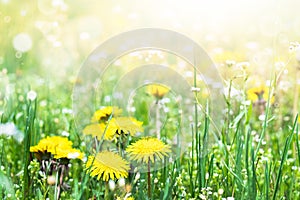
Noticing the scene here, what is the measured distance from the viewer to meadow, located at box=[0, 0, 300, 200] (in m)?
1.38

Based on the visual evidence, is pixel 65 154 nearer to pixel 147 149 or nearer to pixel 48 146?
pixel 48 146

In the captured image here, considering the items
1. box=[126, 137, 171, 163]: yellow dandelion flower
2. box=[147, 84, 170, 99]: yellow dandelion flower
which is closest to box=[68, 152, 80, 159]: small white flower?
box=[126, 137, 171, 163]: yellow dandelion flower

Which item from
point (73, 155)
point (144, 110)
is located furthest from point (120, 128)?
point (144, 110)

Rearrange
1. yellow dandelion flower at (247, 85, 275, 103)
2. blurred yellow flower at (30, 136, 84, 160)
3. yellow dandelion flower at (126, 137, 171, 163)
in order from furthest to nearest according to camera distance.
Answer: yellow dandelion flower at (247, 85, 275, 103)
blurred yellow flower at (30, 136, 84, 160)
yellow dandelion flower at (126, 137, 171, 163)

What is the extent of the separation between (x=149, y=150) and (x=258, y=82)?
3.51 ft

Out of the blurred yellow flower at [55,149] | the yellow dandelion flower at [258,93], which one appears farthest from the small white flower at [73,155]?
the yellow dandelion flower at [258,93]

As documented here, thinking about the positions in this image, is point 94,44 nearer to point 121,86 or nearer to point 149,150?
point 121,86

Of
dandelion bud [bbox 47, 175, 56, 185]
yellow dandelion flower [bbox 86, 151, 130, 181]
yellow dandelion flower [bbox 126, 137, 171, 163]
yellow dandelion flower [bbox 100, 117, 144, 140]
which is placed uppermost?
→ yellow dandelion flower [bbox 100, 117, 144, 140]

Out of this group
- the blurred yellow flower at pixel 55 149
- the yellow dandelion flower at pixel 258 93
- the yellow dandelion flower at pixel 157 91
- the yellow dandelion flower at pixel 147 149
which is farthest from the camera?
the yellow dandelion flower at pixel 258 93

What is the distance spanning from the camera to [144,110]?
227 centimetres

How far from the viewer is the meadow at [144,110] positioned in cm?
138

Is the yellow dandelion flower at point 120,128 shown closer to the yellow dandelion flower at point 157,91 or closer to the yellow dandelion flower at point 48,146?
the yellow dandelion flower at point 48,146

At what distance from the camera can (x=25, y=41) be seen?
341 cm

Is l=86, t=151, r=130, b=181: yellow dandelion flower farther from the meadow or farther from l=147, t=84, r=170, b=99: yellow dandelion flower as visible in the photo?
l=147, t=84, r=170, b=99: yellow dandelion flower
